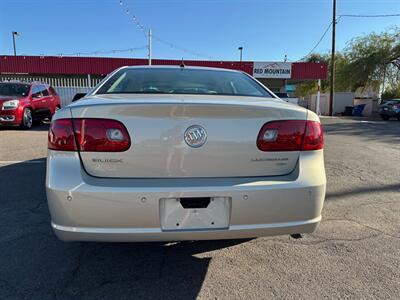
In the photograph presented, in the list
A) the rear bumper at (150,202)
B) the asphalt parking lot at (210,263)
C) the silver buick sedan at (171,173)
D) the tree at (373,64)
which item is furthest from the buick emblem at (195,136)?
the tree at (373,64)

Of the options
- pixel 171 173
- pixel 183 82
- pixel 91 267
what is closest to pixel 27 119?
pixel 183 82

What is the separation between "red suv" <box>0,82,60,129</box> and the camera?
425 inches

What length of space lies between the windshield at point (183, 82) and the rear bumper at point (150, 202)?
3.22 feet

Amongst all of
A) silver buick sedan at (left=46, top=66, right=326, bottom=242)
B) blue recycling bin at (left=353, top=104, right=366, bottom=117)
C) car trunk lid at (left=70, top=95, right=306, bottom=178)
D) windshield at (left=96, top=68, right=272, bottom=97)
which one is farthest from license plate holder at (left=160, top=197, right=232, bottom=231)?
blue recycling bin at (left=353, top=104, right=366, bottom=117)

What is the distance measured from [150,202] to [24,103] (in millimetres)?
10805

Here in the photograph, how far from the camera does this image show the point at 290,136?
2.33 meters

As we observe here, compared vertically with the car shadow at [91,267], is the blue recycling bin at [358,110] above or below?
above

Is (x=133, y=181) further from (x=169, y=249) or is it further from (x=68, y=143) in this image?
(x=169, y=249)

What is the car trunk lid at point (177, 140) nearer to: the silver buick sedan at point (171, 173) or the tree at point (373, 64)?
the silver buick sedan at point (171, 173)

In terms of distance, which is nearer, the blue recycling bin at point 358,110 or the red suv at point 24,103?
the red suv at point 24,103

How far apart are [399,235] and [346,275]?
3.74 feet

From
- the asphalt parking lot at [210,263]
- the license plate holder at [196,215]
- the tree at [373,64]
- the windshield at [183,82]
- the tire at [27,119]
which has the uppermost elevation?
the tree at [373,64]

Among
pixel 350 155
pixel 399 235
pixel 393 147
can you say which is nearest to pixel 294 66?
pixel 393 147

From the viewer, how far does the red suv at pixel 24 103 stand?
10.8 meters
